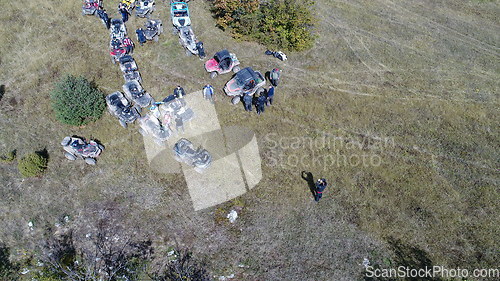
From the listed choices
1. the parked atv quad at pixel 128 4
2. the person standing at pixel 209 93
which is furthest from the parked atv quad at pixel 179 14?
the person standing at pixel 209 93

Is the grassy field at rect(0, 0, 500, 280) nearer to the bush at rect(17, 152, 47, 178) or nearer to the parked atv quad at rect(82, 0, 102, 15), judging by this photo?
the bush at rect(17, 152, 47, 178)

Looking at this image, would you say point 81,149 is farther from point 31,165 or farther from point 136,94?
point 136,94

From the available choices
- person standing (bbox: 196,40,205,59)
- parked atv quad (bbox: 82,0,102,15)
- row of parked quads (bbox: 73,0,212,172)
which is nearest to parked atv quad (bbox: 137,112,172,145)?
row of parked quads (bbox: 73,0,212,172)

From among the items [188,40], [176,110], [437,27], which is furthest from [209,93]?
[437,27]

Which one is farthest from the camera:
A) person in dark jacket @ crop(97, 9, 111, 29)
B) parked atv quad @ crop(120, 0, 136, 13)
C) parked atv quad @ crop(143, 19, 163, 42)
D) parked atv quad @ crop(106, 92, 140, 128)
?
parked atv quad @ crop(120, 0, 136, 13)

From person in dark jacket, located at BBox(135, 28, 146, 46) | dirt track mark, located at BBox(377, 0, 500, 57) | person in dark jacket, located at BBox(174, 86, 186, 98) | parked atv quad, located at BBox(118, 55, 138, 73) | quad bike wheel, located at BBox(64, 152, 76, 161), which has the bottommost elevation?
quad bike wheel, located at BBox(64, 152, 76, 161)

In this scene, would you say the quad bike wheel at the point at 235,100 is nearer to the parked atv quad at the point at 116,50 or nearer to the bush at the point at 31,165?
the parked atv quad at the point at 116,50
